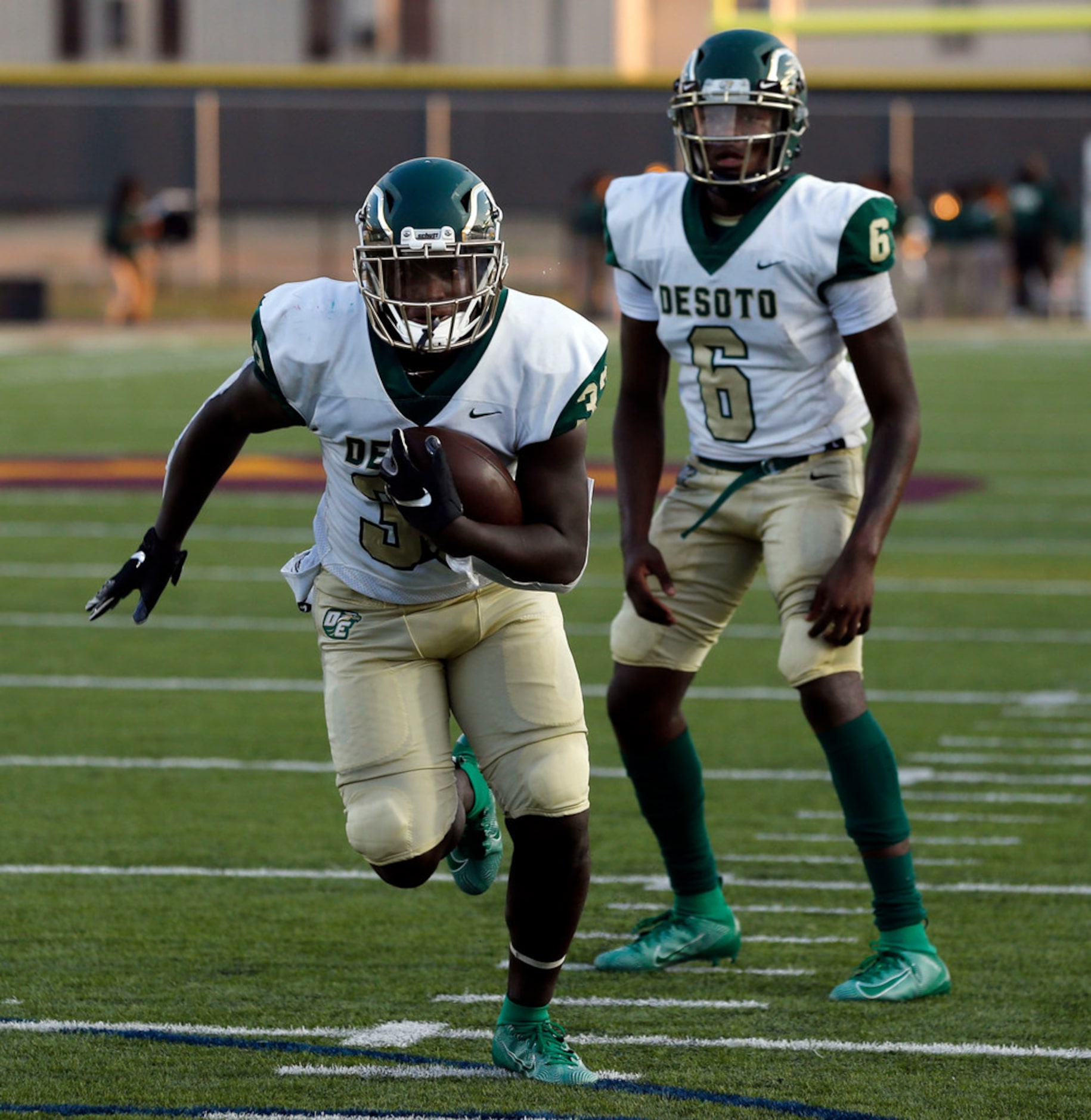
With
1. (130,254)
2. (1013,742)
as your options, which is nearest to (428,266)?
(1013,742)

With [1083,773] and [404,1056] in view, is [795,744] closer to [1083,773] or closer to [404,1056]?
[1083,773]

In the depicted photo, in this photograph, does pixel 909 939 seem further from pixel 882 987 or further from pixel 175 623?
pixel 175 623

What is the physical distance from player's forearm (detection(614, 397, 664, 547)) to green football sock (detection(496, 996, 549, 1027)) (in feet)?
3.90

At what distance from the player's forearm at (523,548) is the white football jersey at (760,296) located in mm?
939

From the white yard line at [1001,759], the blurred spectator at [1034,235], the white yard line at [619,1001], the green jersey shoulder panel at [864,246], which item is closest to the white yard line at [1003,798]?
the white yard line at [1001,759]

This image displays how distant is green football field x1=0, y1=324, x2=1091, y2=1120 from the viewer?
3.84 m

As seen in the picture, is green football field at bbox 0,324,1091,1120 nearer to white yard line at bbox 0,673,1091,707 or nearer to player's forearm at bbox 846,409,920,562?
white yard line at bbox 0,673,1091,707

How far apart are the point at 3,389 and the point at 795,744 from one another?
44.0 ft

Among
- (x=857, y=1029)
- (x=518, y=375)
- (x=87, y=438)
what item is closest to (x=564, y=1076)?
(x=857, y=1029)

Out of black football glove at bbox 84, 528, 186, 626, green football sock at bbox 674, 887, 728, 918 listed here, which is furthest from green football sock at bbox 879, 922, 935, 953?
black football glove at bbox 84, 528, 186, 626

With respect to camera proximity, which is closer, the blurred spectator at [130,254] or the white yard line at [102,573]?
the white yard line at [102,573]

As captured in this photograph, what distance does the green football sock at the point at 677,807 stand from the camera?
4727 millimetres

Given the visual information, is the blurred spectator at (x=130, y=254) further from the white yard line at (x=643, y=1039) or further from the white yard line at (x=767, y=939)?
the white yard line at (x=643, y=1039)

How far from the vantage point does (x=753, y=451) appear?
468 cm
